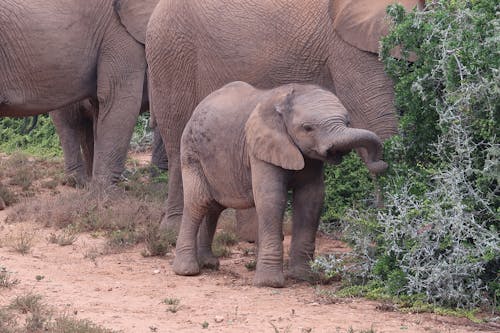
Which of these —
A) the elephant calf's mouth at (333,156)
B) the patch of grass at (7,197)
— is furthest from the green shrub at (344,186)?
the patch of grass at (7,197)

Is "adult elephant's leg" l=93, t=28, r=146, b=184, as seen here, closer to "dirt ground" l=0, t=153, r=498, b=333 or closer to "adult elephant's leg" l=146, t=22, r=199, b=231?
"adult elephant's leg" l=146, t=22, r=199, b=231

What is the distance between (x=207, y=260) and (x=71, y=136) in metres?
4.21

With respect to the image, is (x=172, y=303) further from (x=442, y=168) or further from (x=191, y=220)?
(x=442, y=168)

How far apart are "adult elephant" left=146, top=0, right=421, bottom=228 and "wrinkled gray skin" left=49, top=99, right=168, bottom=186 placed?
2.65 m

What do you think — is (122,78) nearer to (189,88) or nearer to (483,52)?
(189,88)

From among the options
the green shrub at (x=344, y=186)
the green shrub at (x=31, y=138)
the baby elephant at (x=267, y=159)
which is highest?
the baby elephant at (x=267, y=159)

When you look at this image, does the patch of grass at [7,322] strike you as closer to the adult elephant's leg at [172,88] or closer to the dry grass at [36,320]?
the dry grass at [36,320]

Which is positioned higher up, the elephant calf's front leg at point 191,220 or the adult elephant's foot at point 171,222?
the elephant calf's front leg at point 191,220

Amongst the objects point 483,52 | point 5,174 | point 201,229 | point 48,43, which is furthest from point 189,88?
point 5,174

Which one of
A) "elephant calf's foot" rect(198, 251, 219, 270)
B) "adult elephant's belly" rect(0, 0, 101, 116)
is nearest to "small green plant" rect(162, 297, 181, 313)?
"elephant calf's foot" rect(198, 251, 219, 270)

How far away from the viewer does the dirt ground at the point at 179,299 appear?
613 centimetres

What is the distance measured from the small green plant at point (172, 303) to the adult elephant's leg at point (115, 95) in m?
3.77

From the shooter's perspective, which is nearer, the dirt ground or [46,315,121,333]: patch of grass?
[46,315,121,333]: patch of grass

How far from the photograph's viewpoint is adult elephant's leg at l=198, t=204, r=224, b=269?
25.3 feet
